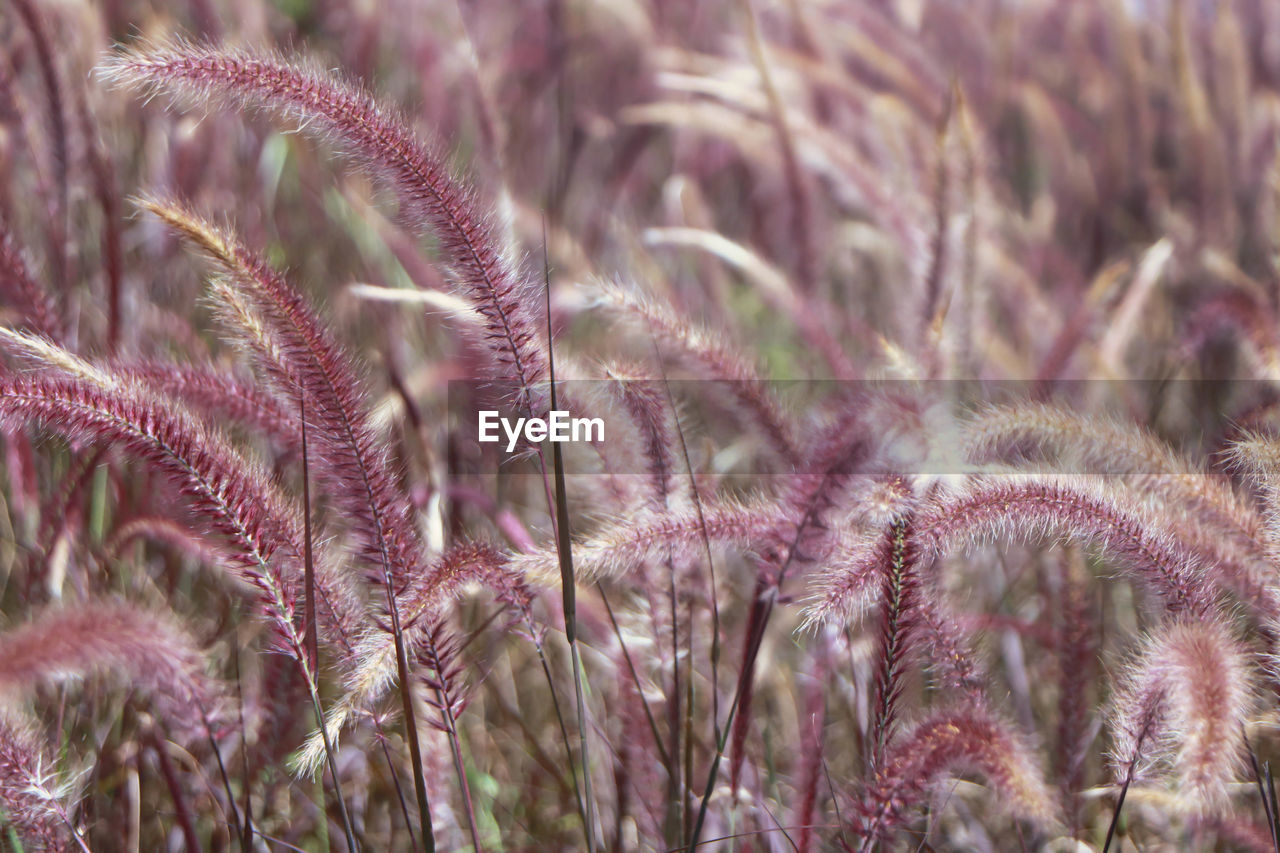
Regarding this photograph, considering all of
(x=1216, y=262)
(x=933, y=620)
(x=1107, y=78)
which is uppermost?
(x=1107, y=78)

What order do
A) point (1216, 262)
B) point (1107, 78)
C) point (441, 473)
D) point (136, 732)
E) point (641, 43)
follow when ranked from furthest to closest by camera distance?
point (1107, 78) < point (641, 43) < point (1216, 262) < point (441, 473) < point (136, 732)

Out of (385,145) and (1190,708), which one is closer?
(1190,708)

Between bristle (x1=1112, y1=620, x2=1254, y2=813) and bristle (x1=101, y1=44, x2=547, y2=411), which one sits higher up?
bristle (x1=101, y1=44, x2=547, y2=411)

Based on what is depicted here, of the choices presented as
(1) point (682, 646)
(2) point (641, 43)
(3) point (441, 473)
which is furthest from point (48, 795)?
(2) point (641, 43)

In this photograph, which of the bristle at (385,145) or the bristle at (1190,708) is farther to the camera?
the bristle at (385,145)

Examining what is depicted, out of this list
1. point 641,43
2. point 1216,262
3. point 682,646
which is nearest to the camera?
point 682,646

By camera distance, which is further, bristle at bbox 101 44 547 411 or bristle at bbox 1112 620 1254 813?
bristle at bbox 101 44 547 411

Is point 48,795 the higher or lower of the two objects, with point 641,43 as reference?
lower

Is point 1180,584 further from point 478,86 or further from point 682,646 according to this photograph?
point 478,86

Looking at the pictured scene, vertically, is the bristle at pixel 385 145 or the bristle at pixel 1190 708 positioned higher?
the bristle at pixel 385 145

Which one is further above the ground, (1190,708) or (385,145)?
(385,145)

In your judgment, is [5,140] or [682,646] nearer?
[682,646]
